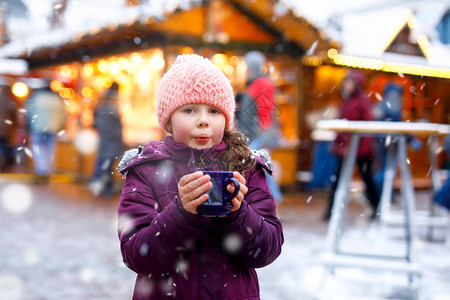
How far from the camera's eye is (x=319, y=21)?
9984 mm

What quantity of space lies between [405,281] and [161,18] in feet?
20.1

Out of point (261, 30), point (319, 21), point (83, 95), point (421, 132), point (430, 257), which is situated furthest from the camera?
point (83, 95)

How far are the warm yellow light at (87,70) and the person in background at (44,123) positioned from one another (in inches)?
73.0

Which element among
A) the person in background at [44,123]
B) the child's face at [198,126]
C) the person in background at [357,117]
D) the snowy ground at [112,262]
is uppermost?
the person in background at [44,123]

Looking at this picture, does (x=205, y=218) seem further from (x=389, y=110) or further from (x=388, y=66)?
(x=388, y=66)

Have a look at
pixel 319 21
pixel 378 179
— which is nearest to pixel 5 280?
pixel 378 179

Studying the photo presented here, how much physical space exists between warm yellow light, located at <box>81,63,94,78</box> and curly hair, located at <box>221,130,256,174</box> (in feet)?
40.3

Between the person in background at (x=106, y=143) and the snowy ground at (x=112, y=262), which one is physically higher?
the person in background at (x=106, y=143)

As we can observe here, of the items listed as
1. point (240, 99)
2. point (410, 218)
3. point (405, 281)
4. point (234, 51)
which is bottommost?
point (405, 281)

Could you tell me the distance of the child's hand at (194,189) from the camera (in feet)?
3.99

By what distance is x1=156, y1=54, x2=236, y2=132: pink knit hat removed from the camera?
4.93 feet

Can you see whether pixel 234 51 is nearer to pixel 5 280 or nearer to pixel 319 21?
pixel 319 21

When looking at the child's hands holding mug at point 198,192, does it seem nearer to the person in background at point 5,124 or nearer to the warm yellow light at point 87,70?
the person in background at point 5,124

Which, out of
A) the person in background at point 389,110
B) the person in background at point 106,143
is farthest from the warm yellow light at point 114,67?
the person in background at point 389,110
